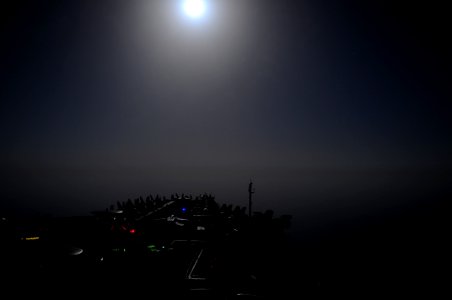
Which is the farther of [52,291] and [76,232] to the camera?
[76,232]

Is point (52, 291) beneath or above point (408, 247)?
above

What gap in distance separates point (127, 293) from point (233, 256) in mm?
4769

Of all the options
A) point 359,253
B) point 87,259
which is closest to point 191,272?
point 87,259

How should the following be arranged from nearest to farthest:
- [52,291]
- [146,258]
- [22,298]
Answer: [22,298], [52,291], [146,258]

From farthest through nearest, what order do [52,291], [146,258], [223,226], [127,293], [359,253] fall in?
[359,253], [223,226], [146,258], [127,293], [52,291]

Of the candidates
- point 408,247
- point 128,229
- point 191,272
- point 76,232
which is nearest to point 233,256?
point 191,272

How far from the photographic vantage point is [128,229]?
12805 mm

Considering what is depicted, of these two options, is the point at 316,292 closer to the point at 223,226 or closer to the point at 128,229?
the point at 223,226

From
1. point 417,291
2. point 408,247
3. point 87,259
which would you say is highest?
point 87,259

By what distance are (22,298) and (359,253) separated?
142m

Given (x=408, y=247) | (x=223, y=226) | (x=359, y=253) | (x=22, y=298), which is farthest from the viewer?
(x=408, y=247)

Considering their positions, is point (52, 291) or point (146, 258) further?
point (146, 258)

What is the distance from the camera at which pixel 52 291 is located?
301 inches

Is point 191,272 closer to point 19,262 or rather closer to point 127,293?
point 127,293
